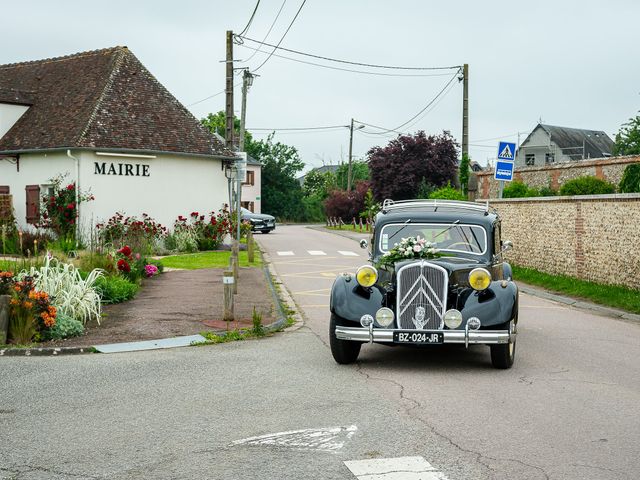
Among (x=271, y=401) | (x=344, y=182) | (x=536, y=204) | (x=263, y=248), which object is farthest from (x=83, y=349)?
(x=344, y=182)

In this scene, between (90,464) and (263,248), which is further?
(263,248)

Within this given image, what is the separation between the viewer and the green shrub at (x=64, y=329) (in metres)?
11.5

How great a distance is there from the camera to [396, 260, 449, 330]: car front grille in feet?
30.9

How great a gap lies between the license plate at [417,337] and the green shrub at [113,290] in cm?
709

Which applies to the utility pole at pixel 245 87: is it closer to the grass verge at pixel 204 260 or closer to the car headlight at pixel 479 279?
the grass verge at pixel 204 260

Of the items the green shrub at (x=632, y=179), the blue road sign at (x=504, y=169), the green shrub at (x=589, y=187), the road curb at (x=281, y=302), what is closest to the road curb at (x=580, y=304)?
the blue road sign at (x=504, y=169)

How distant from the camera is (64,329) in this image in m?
11.6

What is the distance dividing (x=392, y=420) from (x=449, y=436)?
65cm

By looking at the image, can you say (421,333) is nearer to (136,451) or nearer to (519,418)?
(519,418)

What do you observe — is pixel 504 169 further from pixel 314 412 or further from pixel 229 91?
A: pixel 314 412

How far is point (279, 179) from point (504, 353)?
72170mm

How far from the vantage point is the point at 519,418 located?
7195 mm

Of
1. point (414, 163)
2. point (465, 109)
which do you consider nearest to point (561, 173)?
point (465, 109)

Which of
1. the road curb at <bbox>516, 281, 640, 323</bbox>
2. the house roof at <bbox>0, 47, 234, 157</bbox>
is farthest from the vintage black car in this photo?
the house roof at <bbox>0, 47, 234, 157</bbox>
